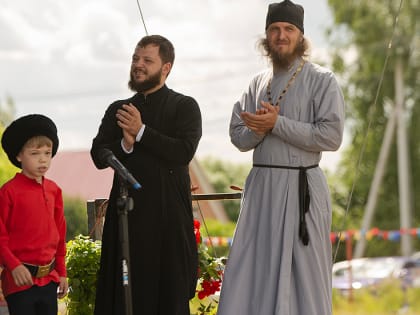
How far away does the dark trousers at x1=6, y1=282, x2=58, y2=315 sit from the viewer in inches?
163

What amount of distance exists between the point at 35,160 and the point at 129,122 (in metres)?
0.47

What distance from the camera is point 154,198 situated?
4.55m

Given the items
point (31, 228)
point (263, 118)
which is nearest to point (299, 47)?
point (263, 118)

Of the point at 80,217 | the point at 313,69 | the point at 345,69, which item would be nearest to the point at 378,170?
the point at 345,69

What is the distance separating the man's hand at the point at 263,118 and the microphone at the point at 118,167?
69cm

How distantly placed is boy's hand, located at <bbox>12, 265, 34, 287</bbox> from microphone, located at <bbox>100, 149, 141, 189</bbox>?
0.54m

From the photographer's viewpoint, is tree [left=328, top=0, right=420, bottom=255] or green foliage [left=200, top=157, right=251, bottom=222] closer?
tree [left=328, top=0, right=420, bottom=255]

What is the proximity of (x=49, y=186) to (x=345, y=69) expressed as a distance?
80.3 feet

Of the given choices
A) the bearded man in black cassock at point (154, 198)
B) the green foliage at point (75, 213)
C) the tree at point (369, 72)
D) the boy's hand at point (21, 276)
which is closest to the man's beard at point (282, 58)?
the bearded man in black cassock at point (154, 198)

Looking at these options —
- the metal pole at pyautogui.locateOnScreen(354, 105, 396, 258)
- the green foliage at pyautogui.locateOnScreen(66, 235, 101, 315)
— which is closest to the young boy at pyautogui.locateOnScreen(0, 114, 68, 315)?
the green foliage at pyautogui.locateOnScreen(66, 235, 101, 315)

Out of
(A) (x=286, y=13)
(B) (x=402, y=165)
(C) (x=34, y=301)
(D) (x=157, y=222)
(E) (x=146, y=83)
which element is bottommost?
(B) (x=402, y=165)

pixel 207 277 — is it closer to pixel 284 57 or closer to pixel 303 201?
pixel 303 201

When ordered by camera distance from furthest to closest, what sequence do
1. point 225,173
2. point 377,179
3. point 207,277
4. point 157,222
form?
1. point 225,173
2. point 377,179
3. point 207,277
4. point 157,222

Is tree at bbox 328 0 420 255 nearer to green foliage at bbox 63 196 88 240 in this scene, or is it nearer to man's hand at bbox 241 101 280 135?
green foliage at bbox 63 196 88 240
